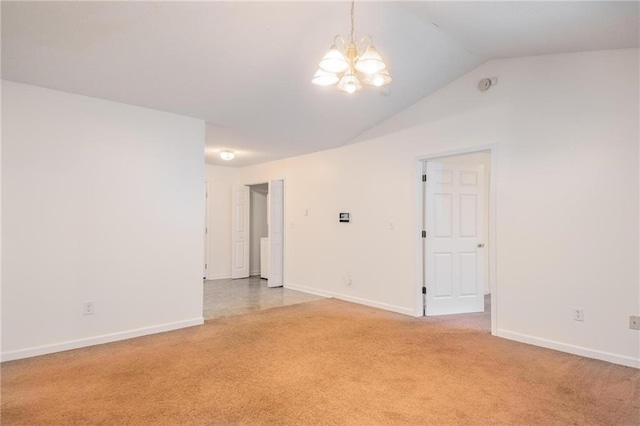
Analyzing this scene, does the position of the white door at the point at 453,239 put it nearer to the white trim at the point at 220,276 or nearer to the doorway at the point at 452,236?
the doorway at the point at 452,236

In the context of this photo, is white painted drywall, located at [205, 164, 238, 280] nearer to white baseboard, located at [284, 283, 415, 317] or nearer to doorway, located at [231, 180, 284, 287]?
doorway, located at [231, 180, 284, 287]

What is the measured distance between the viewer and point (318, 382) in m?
2.69

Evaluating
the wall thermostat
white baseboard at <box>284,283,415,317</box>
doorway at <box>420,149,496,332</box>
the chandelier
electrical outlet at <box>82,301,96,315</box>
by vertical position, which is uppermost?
the wall thermostat

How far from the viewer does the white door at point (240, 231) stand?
752cm

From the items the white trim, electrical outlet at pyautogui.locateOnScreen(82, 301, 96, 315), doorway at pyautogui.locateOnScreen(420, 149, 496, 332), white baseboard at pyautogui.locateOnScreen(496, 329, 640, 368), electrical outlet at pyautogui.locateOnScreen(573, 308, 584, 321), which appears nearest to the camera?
white baseboard at pyautogui.locateOnScreen(496, 329, 640, 368)

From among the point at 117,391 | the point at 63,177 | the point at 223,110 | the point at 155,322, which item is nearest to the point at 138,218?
the point at 63,177

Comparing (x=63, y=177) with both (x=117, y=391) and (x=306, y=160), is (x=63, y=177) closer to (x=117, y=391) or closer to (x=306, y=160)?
(x=117, y=391)

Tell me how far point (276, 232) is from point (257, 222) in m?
1.61

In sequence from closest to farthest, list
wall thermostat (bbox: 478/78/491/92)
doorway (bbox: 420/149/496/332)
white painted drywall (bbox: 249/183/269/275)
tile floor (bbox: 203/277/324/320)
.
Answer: wall thermostat (bbox: 478/78/491/92) → doorway (bbox: 420/149/496/332) → tile floor (bbox: 203/277/324/320) → white painted drywall (bbox: 249/183/269/275)

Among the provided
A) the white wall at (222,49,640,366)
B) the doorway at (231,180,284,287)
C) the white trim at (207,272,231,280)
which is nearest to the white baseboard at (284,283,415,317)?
the white wall at (222,49,640,366)

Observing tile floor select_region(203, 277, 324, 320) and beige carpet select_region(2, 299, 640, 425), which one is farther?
tile floor select_region(203, 277, 324, 320)

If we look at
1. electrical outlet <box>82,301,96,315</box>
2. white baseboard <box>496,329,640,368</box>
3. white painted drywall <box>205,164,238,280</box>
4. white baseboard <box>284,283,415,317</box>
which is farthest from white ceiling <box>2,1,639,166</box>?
white painted drywall <box>205,164,238,280</box>

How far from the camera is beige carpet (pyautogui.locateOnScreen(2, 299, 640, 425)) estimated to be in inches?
87.4

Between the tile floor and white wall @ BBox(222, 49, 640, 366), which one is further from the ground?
white wall @ BBox(222, 49, 640, 366)
